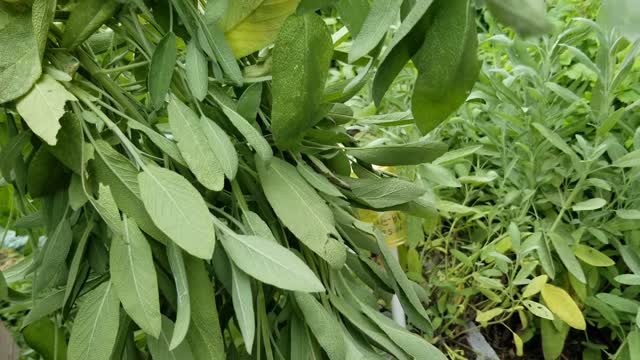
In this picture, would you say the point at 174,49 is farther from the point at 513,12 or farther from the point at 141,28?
the point at 513,12

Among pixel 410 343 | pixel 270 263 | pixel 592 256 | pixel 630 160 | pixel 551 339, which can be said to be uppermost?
pixel 270 263

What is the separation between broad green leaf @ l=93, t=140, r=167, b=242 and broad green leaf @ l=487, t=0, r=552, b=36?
248 millimetres

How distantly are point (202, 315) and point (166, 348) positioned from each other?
0.03 m

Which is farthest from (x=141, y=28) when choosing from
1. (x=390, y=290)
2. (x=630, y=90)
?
(x=630, y=90)

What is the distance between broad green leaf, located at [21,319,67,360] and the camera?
1.60 feet

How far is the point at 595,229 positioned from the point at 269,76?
0.66 m

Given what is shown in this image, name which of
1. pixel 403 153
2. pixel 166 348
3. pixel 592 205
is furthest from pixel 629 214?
pixel 166 348

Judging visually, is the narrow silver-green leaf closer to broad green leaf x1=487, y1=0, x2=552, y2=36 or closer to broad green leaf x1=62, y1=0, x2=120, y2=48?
broad green leaf x1=62, y1=0, x2=120, y2=48

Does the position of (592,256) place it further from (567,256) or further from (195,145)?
(195,145)

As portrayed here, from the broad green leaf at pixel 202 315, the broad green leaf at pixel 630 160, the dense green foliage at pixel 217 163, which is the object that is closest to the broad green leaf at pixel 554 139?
the broad green leaf at pixel 630 160

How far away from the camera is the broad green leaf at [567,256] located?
856mm

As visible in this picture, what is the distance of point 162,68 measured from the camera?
15.6 inches

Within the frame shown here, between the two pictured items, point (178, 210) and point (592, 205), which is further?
point (592, 205)

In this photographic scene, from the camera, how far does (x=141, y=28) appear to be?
1.42ft
